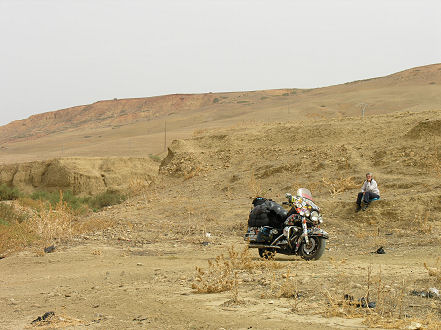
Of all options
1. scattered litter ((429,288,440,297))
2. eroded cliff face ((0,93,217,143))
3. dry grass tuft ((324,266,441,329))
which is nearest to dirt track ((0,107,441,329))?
dry grass tuft ((324,266,441,329))

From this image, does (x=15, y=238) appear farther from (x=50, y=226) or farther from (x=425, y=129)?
(x=425, y=129)

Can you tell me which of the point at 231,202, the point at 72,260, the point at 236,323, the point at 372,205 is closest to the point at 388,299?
the point at 236,323

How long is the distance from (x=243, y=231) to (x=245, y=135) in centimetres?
1061

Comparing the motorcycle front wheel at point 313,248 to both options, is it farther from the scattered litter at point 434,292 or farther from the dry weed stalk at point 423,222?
the dry weed stalk at point 423,222

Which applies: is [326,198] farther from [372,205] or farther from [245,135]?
[245,135]

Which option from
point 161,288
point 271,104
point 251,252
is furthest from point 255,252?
point 271,104

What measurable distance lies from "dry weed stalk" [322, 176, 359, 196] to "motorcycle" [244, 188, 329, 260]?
6556mm

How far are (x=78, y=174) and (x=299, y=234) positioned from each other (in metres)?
23.9

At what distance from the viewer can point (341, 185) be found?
1619cm

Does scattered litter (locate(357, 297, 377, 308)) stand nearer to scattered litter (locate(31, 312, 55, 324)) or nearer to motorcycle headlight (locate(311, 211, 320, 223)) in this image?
scattered litter (locate(31, 312, 55, 324))

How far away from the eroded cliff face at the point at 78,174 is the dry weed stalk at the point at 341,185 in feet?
52.2

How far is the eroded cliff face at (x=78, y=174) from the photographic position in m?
31.1

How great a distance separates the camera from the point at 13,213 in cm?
1593

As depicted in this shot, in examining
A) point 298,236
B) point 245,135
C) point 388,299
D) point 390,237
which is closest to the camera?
point 388,299
